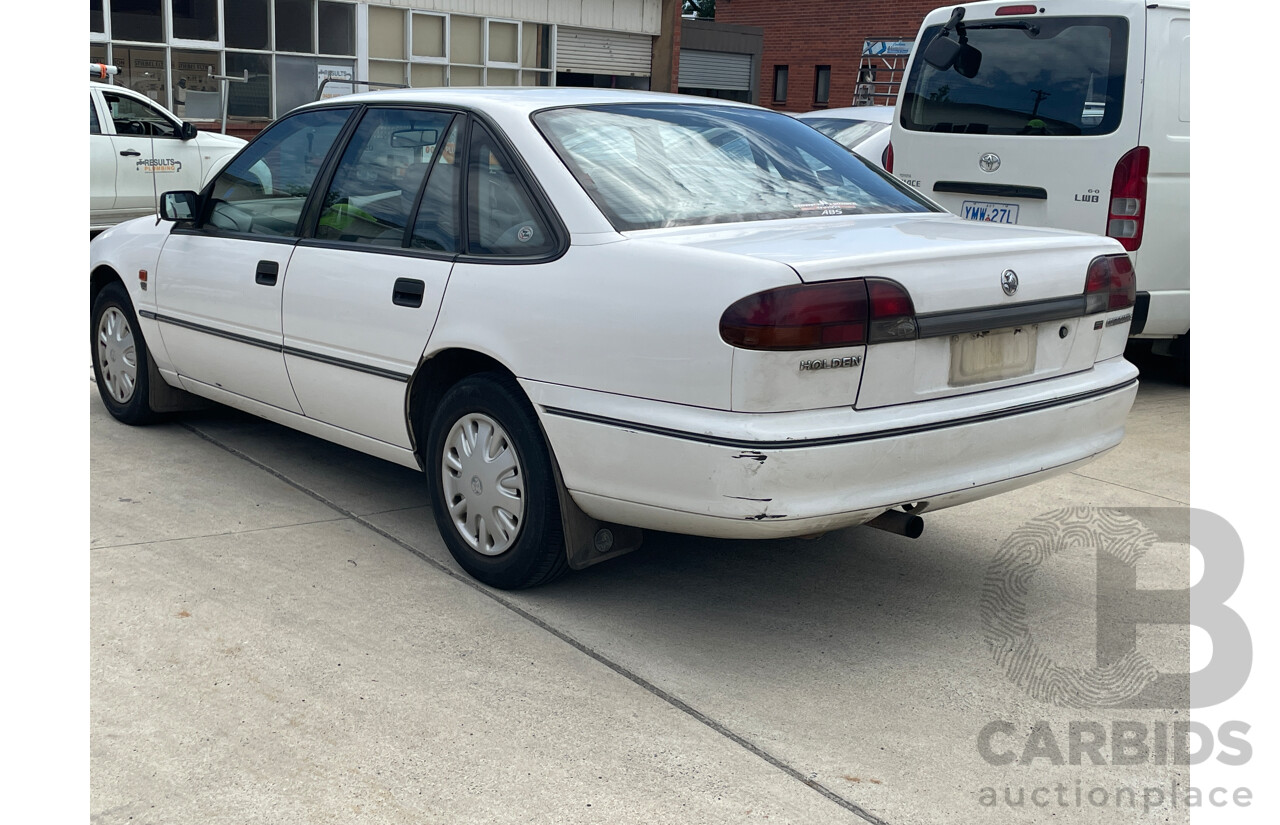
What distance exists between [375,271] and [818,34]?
37.5m

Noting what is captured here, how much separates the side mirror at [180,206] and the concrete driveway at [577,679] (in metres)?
1.16

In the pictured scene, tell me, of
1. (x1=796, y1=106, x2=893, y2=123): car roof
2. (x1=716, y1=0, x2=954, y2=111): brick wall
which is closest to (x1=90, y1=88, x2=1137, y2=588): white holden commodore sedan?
(x1=796, y1=106, x2=893, y2=123): car roof

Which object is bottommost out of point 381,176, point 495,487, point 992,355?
point 495,487

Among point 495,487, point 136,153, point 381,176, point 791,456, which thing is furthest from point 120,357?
point 136,153

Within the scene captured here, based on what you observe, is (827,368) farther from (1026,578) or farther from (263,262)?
(263,262)

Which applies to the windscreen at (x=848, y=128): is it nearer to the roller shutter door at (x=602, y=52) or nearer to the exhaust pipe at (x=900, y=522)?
the exhaust pipe at (x=900, y=522)

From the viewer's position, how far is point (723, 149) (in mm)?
4312

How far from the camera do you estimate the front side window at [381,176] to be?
4414 mm

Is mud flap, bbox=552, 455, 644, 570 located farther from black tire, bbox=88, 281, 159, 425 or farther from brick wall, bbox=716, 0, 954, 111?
brick wall, bbox=716, 0, 954, 111

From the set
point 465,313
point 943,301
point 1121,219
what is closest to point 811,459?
point 943,301

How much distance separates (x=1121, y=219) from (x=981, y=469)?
12.9 feet

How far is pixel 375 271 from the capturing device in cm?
440

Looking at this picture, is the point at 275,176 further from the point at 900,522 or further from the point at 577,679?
the point at 900,522

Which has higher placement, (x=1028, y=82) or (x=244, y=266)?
(x=1028, y=82)
